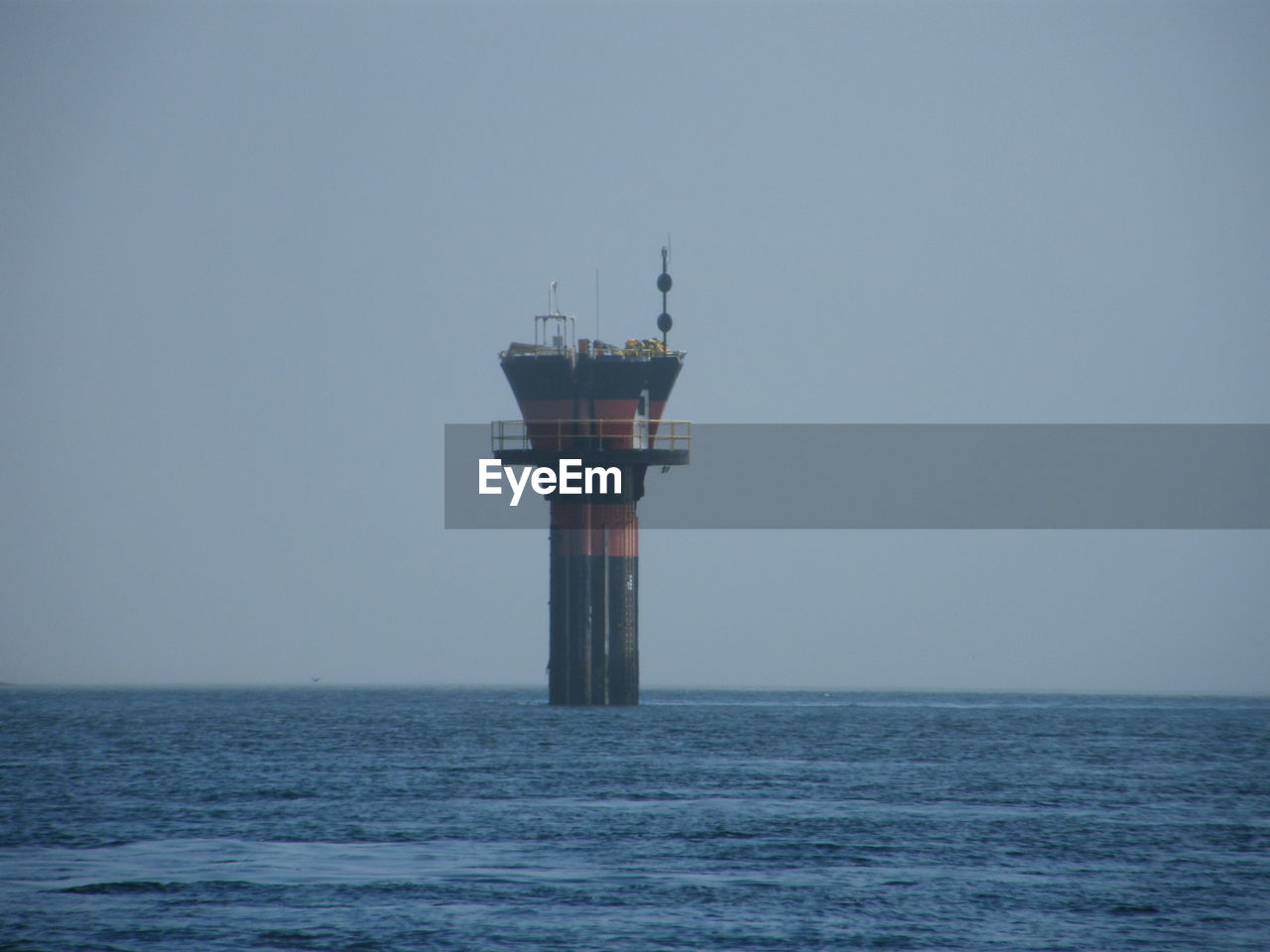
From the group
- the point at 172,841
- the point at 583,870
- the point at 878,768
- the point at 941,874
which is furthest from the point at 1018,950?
the point at 878,768

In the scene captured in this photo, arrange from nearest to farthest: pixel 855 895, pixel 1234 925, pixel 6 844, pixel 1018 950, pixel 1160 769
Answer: pixel 1018 950 < pixel 1234 925 < pixel 855 895 < pixel 6 844 < pixel 1160 769

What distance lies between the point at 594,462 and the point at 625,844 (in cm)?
3343

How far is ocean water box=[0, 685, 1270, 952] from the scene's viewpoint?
30422mm

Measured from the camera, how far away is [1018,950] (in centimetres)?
2908

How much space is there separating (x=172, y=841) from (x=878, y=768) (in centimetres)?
2617

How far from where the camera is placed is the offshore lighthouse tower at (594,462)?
2793 inches

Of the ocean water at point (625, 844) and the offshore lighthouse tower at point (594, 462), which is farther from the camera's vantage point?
the offshore lighthouse tower at point (594, 462)

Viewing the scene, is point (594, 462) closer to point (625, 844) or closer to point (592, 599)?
point (592, 599)

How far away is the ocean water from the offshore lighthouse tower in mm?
2605

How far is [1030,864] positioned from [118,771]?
30338 mm

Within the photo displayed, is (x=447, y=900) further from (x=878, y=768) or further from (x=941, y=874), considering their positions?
(x=878, y=768)

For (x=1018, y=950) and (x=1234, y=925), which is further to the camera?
(x=1234, y=925)

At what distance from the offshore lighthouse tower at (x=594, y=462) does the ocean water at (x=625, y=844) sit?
8.55 ft

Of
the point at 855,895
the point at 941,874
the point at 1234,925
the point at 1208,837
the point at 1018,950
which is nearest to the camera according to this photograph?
the point at 1018,950
